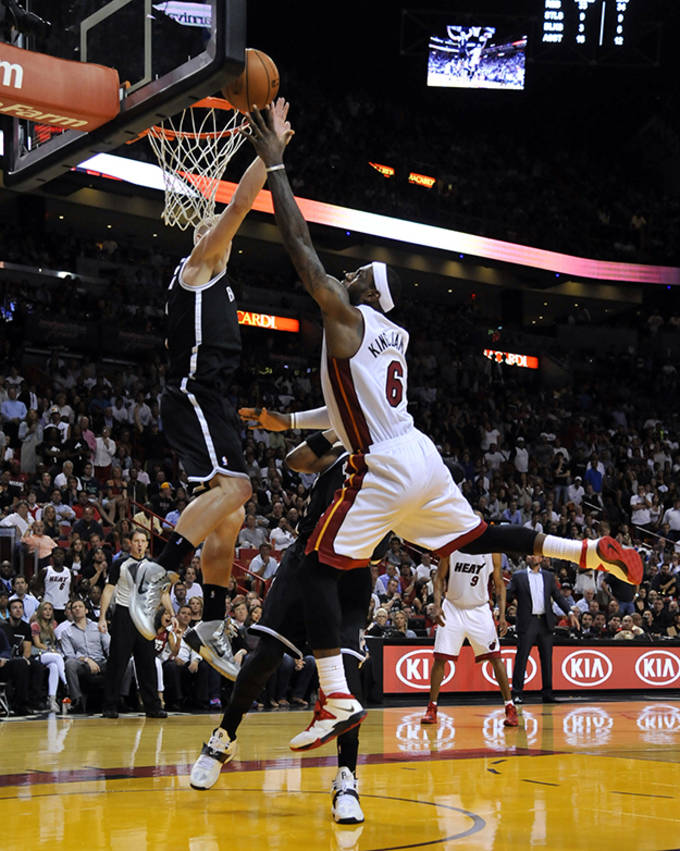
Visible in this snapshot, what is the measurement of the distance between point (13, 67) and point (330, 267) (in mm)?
24599

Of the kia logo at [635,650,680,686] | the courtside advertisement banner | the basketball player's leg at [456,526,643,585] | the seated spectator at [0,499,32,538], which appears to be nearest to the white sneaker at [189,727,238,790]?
the basketball player's leg at [456,526,643,585]

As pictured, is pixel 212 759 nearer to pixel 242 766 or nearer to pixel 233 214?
pixel 242 766

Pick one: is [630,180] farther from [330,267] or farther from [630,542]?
[630,542]

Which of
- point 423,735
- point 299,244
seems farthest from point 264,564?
point 299,244

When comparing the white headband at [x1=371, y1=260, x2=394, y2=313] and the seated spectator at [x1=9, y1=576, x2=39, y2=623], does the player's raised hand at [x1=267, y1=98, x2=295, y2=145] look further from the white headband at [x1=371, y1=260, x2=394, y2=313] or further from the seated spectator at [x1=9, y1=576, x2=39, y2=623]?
the seated spectator at [x1=9, y1=576, x2=39, y2=623]

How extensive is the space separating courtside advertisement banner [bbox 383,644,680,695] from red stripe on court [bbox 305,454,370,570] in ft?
28.3

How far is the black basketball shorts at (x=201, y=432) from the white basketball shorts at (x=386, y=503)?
851 millimetres

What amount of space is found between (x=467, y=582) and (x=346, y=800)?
6.05 meters

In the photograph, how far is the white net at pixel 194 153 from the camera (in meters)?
6.49

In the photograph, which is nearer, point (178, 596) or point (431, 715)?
point (431, 715)

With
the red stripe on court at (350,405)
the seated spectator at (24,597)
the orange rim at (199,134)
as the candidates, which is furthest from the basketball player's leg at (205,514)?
the seated spectator at (24,597)

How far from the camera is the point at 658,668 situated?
1588 centimetres

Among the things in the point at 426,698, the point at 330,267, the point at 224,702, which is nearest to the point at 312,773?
the point at 224,702

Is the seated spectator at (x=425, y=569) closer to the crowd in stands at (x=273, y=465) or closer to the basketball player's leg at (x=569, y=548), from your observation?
Result: the crowd in stands at (x=273, y=465)
